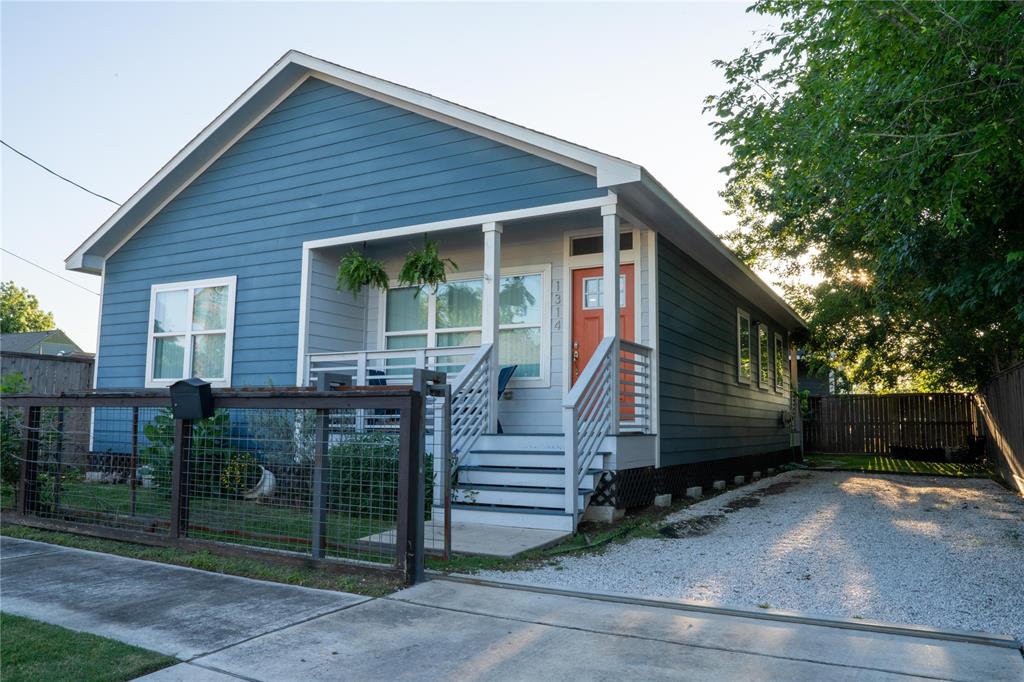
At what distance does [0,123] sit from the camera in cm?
1384

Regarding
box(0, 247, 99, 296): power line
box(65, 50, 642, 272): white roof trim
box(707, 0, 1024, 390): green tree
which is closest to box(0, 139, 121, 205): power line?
box(65, 50, 642, 272): white roof trim

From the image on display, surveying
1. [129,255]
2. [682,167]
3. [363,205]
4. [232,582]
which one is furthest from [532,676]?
[682,167]

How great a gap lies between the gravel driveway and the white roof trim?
340 centimetres

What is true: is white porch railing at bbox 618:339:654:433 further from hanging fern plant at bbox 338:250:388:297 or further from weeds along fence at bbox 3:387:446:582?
hanging fern plant at bbox 338:250:388:297

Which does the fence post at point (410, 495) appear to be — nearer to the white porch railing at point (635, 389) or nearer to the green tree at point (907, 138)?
the white porch railing at point (635, 389)

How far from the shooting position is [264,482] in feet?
17.2

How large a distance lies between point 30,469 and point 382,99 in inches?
211

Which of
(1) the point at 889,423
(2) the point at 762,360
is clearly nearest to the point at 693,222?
(2) the point at 762,360

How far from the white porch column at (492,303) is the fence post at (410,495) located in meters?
3.02

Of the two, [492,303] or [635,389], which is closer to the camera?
[492,303]

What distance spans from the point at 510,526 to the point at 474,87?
840cm

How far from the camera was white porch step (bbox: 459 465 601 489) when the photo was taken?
623cm

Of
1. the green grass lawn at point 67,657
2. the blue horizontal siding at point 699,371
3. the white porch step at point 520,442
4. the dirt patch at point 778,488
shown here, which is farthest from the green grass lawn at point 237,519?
the dirt patch at point 778,488

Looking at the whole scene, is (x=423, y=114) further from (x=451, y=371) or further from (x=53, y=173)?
(x=53, y=173)
